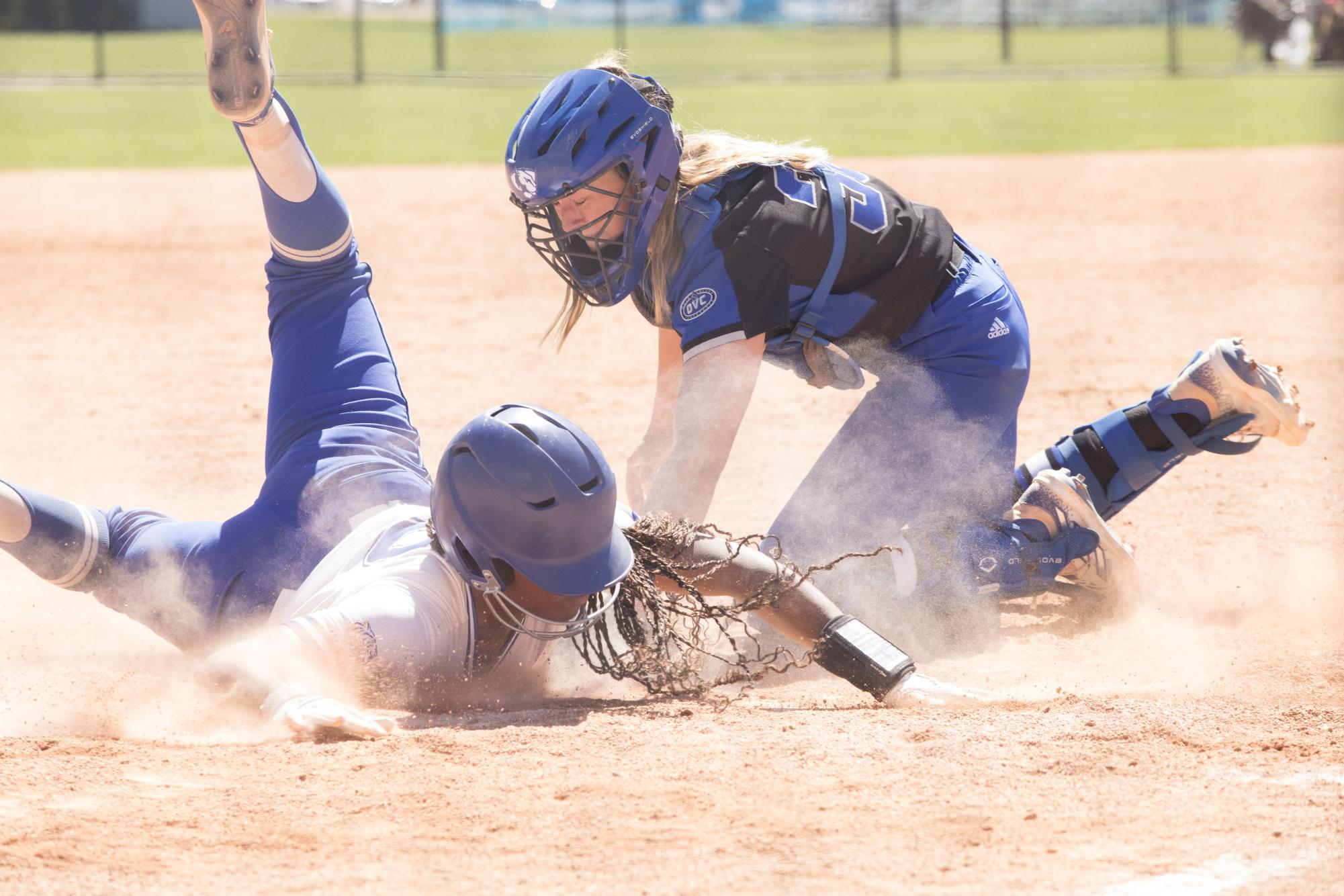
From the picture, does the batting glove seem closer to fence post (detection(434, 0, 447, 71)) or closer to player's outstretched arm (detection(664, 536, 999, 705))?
player's outstretched arm (detection(664, 536, 999, 705))

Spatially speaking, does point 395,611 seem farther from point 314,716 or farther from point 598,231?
point 598,231

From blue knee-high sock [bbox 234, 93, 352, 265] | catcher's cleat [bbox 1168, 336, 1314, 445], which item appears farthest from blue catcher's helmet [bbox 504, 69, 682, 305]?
catcher's cleat [bbox 1168, 336, 1314, 445]

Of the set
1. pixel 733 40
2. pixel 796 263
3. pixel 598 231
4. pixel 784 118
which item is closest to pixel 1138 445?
pixel 796 263

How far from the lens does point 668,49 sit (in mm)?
26609

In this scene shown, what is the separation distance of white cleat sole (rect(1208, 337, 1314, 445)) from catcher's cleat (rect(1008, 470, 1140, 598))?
53 cm

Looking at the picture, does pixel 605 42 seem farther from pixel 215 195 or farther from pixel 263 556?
pixel 263 556

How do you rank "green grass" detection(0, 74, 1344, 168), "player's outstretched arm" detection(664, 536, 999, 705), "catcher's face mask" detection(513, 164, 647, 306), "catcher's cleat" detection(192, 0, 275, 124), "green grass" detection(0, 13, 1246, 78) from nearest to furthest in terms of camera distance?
"player's outstretched arm" detection(664, 536, 999, 705)
"catcher's face mask" detection(513, 164, 647, 306)
"catcher's cleat" detection(192, 0, 275, 124)
"green grass" detection(0, 74, 1344, 168)
"green grass" detection(0, 13, 1246, 78)

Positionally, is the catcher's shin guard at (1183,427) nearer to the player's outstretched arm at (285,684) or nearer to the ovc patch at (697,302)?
the ovc patch at (697,302)

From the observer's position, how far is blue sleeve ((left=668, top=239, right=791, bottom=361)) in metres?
3.39

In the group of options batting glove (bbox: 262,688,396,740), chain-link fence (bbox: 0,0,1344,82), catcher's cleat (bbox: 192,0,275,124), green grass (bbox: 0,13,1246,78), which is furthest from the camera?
green grass (bbox: 0,13,1246,78)

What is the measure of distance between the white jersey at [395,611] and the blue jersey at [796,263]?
839 mm

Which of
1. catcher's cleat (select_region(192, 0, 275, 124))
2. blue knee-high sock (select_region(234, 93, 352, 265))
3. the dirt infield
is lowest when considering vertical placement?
the dirt infield

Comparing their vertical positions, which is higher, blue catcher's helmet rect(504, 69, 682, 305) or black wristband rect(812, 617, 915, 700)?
blue catcher's helmet rect(504, 69, 682, 305)

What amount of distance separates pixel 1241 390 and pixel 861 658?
167 cm
